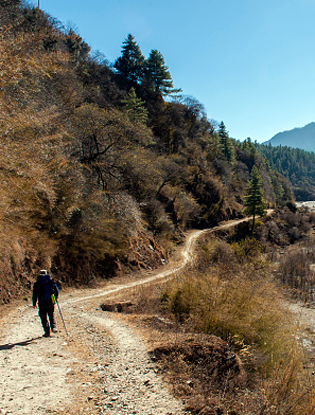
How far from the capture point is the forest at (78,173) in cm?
1057

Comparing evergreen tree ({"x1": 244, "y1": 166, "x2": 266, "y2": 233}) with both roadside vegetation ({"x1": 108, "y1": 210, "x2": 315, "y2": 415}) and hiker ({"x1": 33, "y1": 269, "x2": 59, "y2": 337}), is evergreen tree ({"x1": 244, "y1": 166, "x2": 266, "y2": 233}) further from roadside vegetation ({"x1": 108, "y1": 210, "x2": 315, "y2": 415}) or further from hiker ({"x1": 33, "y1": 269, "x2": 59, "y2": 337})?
hiker ({"x1": 33, "y1": 269, "x2": 59, "y2": 337})

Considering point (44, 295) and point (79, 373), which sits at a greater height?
point (44, 295)

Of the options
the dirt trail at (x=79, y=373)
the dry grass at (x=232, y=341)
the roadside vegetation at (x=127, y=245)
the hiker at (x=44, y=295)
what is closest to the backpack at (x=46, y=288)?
the hiker at (x=44, y=295)

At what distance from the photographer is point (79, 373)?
498 cm

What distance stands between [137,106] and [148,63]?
16.6 m

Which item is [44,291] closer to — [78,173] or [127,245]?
[78,173]

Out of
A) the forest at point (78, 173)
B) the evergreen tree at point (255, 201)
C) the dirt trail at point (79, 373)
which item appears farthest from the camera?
the evergreen tree at point (255, 201)

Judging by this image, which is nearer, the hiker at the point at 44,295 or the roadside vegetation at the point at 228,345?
the roadside vegetation at the point at 228,345

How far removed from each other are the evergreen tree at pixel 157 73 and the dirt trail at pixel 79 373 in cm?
5433

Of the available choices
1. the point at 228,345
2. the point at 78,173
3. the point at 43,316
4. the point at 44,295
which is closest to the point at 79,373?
the point at 43,316

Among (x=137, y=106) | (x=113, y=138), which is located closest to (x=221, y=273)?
(x=113, y=138)

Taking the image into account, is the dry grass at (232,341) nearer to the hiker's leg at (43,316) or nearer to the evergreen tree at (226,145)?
the hiker's leg at (43,316)

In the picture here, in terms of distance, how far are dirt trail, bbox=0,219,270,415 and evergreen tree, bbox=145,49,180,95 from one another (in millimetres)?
54331

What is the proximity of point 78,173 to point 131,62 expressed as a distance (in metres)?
47.4
